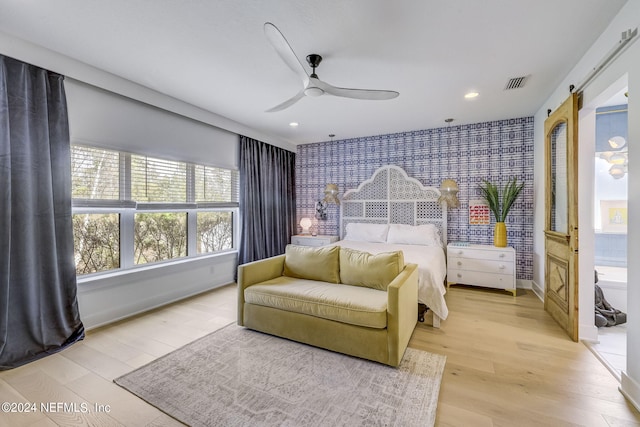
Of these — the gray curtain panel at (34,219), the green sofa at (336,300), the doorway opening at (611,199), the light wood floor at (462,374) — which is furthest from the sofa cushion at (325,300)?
the doorway opening at (611,199)

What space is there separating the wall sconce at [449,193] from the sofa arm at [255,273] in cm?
278

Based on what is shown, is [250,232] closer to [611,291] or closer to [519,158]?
[519,158]

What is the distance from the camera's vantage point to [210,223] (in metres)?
4.09

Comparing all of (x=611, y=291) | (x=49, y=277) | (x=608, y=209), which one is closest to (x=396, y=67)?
(x=611, y=291)

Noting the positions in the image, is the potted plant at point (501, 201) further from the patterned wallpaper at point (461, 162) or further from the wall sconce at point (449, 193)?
the wall sconce at point (449, 193)

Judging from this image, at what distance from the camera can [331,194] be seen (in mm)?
5164

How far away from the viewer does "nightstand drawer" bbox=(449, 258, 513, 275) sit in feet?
12.0

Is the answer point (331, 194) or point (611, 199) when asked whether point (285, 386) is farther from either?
point (611, 199)

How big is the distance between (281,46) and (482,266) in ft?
12.2

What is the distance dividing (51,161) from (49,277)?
39.4 inches

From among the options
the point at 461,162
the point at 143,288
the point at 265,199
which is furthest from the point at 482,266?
the point at 143,288

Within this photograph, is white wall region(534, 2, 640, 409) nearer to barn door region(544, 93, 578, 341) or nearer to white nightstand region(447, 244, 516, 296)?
barn door region(544, 93, 578, 341)

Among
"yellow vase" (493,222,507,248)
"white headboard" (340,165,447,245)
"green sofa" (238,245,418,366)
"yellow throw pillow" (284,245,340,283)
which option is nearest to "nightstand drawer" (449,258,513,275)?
"yellow vase" (493,222,507,248)

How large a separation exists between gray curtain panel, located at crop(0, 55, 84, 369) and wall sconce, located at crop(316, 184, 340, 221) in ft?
11.9
